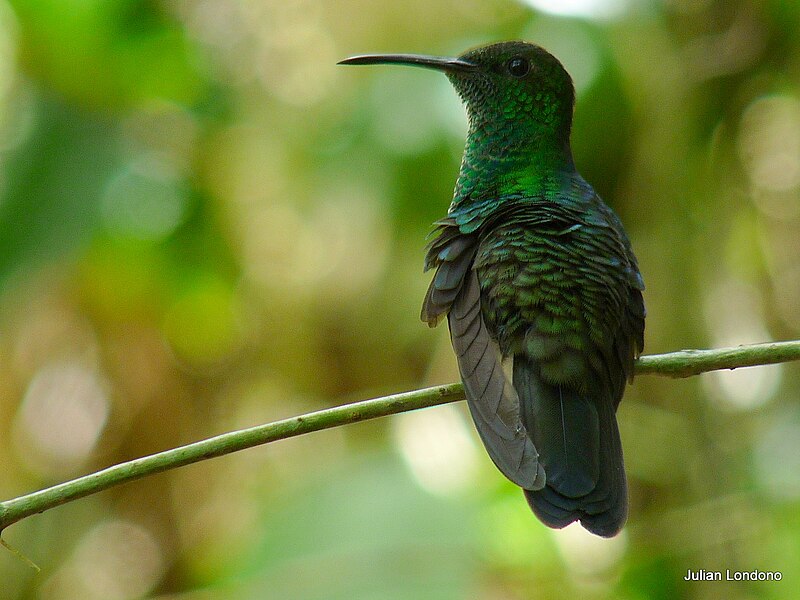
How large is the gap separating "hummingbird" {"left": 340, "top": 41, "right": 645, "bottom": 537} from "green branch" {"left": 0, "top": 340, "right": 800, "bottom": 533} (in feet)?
1.18

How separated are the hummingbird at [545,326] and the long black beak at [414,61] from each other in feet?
0.05

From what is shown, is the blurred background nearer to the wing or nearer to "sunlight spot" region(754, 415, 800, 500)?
"sunlight spot" region(754, 415, 800, 500)

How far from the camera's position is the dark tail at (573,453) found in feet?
6.25

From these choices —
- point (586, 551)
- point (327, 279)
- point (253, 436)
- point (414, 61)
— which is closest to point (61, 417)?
point (327, 279)

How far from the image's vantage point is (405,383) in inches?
176

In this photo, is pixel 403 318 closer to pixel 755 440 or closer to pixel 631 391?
pixel 631 391

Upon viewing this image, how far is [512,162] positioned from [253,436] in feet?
4.73

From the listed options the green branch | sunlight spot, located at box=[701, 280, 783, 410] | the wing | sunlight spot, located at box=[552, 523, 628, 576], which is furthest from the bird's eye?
sunlight spot, located at box=[701, 280, 783, 410]

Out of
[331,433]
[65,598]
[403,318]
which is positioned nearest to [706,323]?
[403,318]

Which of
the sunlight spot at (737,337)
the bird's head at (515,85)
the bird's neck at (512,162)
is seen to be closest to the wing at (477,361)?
the bird's neck at (512,162)

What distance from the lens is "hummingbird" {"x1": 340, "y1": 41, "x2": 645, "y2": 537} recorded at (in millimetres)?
1941

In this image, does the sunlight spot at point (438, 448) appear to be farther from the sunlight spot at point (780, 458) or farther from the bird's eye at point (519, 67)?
the bird's eye at point (519, 67)

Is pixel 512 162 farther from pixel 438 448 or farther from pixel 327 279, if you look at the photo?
pixel 327 279

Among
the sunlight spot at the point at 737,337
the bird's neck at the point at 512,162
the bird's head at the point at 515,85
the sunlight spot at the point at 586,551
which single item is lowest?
the sunlight spot at the point at 586,551
